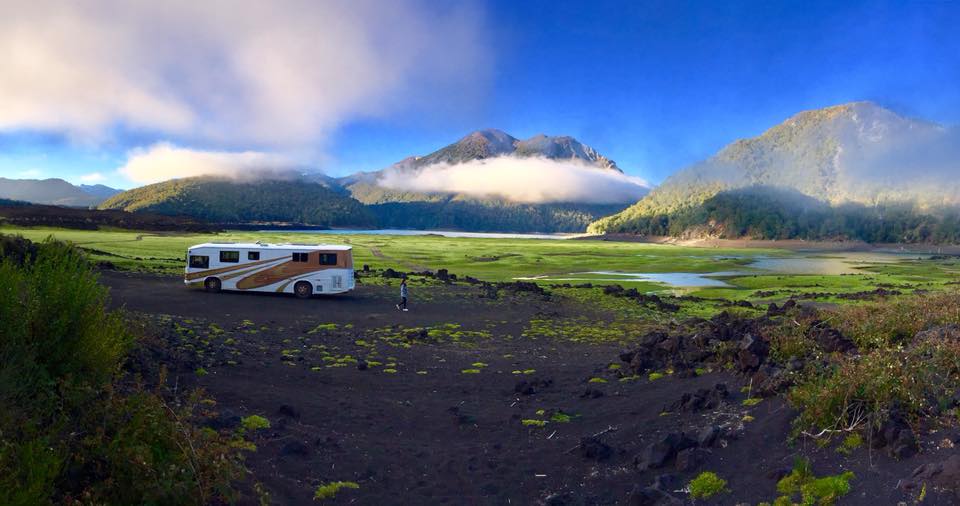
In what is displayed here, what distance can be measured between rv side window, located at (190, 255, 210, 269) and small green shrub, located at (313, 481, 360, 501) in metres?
30.5

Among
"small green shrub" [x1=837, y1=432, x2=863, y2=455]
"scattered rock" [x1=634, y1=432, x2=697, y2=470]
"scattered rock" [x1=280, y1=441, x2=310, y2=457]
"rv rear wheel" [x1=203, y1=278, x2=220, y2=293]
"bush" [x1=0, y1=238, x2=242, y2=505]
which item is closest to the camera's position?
"bush" [x1=0, y1=238, x2=242, y2=505]

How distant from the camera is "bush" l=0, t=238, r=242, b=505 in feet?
21.2

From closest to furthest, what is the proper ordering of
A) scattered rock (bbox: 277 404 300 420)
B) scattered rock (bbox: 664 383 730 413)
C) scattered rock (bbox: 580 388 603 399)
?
scattered rock (bbox: 664 383 730 413)
scattered rock (bbox: 277 404 300 420)
scattered rock (bbox: 580 388 603 399)

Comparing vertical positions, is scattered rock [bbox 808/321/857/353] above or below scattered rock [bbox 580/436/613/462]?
above

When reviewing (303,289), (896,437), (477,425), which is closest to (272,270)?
(303,289)

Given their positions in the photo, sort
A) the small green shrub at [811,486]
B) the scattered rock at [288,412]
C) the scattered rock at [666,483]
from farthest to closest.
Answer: the scattered rock at [288,412], the scattered rock at [666,483], the small green shrub at [811,486]

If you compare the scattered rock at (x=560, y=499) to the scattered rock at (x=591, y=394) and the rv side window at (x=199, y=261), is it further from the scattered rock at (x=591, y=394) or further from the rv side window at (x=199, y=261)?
the rv side window at (x=199, y=261)

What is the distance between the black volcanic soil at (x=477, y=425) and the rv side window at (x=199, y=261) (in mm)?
12387

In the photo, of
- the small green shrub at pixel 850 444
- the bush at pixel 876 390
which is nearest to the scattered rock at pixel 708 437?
the bush at pixel 876 390

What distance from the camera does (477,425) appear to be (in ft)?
42.1

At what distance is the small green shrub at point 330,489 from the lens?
8680 mm

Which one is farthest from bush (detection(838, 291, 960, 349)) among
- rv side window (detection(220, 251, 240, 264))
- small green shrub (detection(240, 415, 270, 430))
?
rv side window (detection(220, 251, 240, 264))

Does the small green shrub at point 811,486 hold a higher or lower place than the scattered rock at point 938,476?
lower

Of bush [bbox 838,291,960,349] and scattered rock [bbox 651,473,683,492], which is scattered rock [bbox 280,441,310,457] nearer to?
scattered rock [bbox 651,473,683,492]
